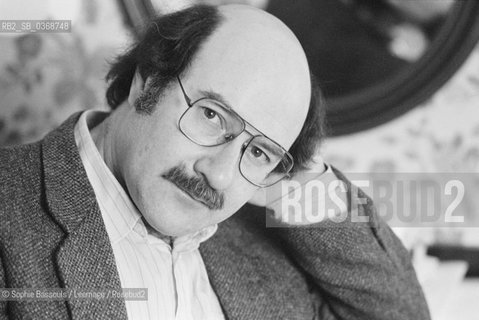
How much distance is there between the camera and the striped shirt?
95cm

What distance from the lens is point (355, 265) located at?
3.80 feet

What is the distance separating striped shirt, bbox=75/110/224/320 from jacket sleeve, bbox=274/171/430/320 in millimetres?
234

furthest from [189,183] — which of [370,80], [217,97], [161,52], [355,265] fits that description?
[370,80]

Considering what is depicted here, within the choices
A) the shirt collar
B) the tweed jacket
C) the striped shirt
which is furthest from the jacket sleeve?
the shirt collar

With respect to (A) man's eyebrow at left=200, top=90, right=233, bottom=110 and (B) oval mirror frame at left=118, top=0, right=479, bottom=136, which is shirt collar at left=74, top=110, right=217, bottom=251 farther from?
(B) oval mirror frame at left=118, top=0, right=479, bottom=136

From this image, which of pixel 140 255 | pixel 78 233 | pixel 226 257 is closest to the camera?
pixel 78 233

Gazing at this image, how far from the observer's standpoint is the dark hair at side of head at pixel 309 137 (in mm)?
1149

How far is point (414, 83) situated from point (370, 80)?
12 centimetres

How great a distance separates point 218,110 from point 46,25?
0.54 m

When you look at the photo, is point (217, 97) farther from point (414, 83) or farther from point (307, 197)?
point (414, 83)

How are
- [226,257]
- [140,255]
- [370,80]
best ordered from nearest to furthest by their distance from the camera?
[140,255]
[226,257]
[370,80]

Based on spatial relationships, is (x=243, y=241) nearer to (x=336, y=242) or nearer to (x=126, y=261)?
(x=336, y=242)

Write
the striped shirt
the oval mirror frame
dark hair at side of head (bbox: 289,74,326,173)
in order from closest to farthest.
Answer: the striped shirt, dark hair at side of head (bbox: 289,74,326,173), the oval mirror frame

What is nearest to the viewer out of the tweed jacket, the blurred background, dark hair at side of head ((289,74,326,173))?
the tweed jacket
